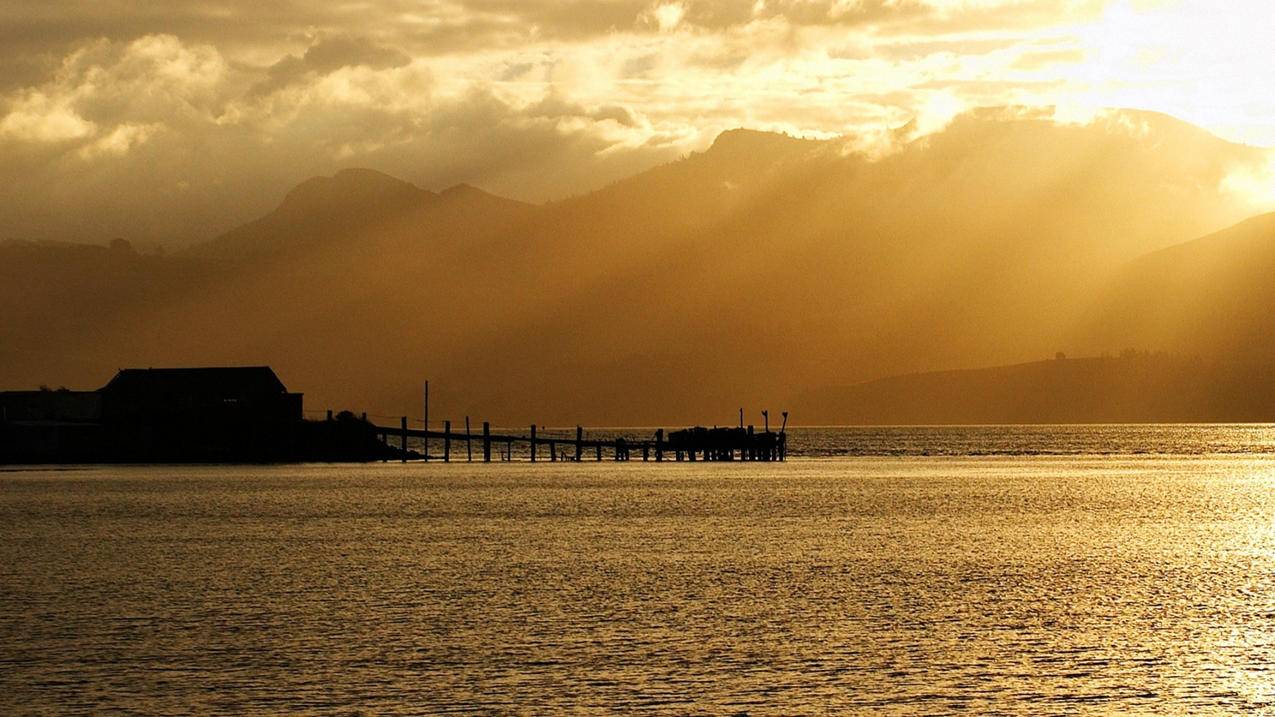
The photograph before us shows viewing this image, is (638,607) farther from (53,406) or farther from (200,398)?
(53,406)

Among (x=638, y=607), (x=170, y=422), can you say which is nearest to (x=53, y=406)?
(x=170, y=422)

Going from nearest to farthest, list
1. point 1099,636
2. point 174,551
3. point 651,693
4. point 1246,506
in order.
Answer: point 651,693 < point 1099,636 < point 174,551 < point 1246,506

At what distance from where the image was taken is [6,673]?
94.6ft

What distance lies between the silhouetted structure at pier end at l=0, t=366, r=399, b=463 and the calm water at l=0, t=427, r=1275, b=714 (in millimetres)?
54906

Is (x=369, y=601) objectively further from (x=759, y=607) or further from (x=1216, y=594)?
(x=1216, y=594)

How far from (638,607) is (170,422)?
108 metres

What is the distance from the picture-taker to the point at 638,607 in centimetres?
3781

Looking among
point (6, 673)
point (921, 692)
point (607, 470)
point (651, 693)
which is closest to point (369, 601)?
point (6, 673)

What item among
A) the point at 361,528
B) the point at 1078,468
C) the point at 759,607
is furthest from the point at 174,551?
the point at 1078,468

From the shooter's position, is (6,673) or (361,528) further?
(361,528)

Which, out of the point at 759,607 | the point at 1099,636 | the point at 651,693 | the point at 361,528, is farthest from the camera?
the point at 361,528

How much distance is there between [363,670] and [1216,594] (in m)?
23.7

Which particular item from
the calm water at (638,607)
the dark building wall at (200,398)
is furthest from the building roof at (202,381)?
the calm water at (638,607)

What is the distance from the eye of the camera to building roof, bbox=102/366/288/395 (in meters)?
135
